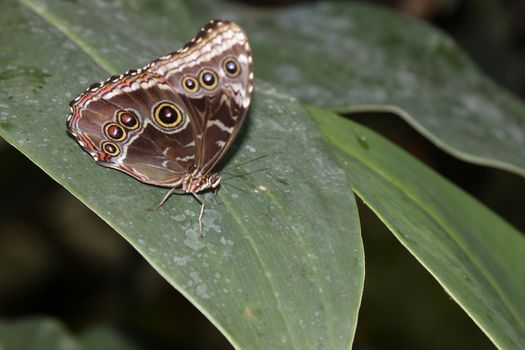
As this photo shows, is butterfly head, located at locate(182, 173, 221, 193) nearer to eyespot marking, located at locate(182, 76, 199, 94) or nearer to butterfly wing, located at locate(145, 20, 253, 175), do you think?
butterfly wing, located at locate(145, 20, 253, 175)

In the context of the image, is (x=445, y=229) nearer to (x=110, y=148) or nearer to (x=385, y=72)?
(x=110, y=148)

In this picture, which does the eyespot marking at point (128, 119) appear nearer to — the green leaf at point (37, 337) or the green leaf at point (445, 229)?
the green leaf at point (445, 229)

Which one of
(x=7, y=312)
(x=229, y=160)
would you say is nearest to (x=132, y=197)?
(x=229, y=160)

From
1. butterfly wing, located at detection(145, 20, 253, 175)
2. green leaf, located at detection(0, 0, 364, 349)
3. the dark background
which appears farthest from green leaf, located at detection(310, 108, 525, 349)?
the dark background

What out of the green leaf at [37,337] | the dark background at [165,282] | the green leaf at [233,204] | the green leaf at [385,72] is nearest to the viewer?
the green leaf at [233,204]

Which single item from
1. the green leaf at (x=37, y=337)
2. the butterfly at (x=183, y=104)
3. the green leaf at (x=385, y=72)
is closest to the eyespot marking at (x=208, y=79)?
the butterfly at (x=183, y=104)
